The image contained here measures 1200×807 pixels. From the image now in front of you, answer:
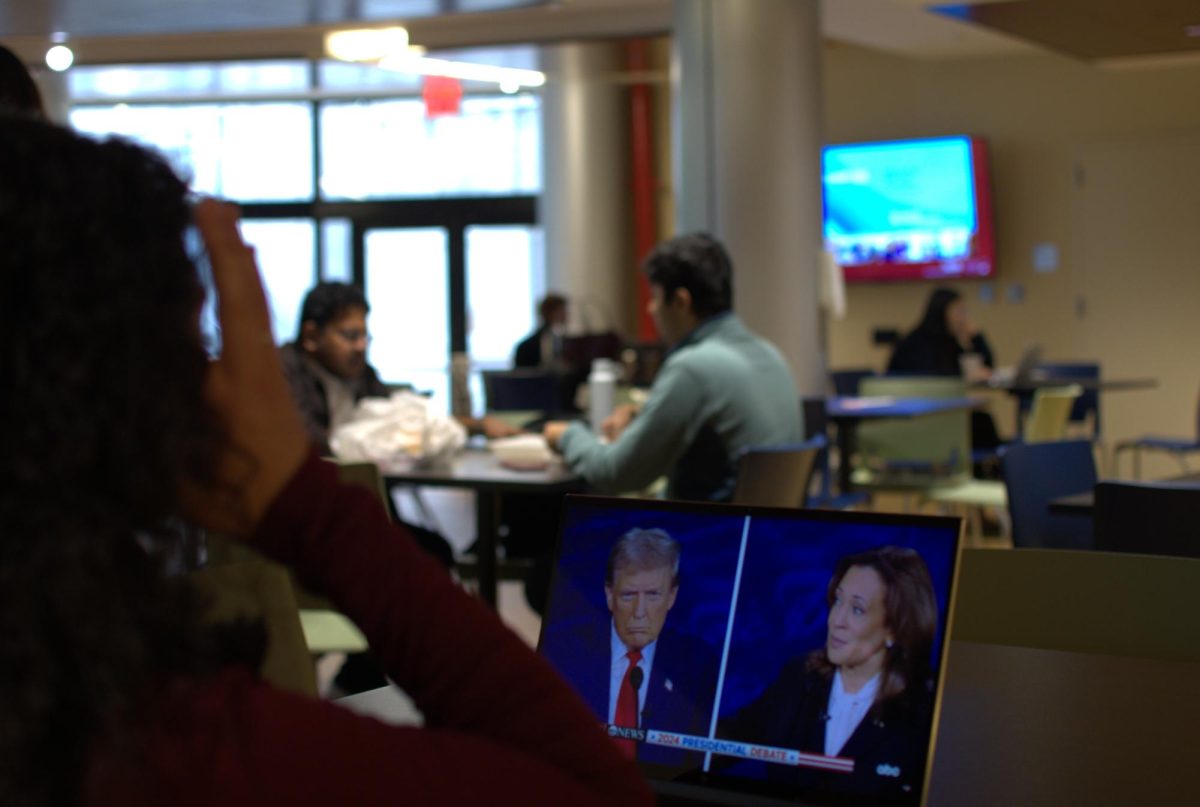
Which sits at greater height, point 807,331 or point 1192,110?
point 1192,110

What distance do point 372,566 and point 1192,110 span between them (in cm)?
956

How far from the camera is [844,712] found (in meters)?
1.02

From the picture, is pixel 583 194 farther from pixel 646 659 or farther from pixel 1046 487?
pixel 646 659

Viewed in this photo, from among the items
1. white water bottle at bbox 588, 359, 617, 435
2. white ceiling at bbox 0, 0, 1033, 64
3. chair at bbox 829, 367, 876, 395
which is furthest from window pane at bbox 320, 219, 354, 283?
white water bottle at bbox 588, 359, 617, 435

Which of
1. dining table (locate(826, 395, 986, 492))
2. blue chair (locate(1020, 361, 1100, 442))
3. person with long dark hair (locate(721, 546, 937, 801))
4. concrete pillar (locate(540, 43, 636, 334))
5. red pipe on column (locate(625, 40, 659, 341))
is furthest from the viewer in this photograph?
red pipe on column (locate(625, 40, 659, 341))

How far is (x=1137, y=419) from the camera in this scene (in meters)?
9.36

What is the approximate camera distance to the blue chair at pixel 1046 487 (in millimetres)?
3084

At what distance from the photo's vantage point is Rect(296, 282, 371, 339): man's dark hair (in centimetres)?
381

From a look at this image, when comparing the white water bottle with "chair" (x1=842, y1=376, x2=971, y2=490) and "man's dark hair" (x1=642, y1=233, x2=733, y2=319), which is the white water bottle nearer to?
"man's dark hair" (x1=642, y1=233, x2=733, y2=319)

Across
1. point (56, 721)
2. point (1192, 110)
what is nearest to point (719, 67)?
point (1192, 110)

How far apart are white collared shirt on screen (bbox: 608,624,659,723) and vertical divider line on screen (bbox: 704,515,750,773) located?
61mm

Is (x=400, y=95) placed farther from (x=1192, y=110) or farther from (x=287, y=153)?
(x=1192, y=110)

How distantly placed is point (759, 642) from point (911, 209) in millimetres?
9062

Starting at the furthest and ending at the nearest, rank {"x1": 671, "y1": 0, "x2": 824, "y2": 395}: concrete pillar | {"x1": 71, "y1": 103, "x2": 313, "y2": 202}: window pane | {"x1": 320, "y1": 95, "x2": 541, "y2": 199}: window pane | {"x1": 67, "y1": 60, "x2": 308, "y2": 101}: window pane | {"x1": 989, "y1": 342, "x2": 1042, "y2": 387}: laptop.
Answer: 1. {"x1": 71, "y1": 103, "x2": 313, "y2": 202}: window pane
2. {"x1": 320, "y1": 95, "x2": 541, "y2": 199}: window pane
3. {"x1": 67, "y1": 60, "x2": 308, "y2": 101}: window pane
4. {"x1": 989, "y1": 342, "x2": 1042, "y2": 387}: laptop
5. {"x1": 671, "y1": 0, "x2": 824, "y2": 395}: concrete pillar
